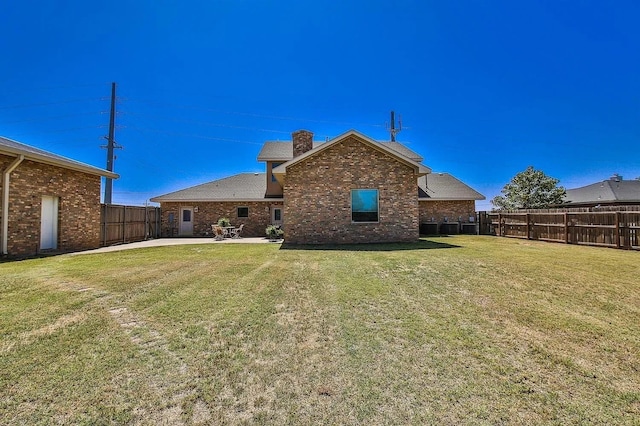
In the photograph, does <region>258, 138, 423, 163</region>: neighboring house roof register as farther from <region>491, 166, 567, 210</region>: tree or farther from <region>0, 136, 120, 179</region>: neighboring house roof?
<region>491, 166, 567, 210</region>: tree

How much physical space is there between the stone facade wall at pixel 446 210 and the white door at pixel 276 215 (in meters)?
9.72

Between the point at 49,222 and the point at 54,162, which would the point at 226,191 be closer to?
the point at 49,222

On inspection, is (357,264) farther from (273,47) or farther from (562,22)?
(562,22)

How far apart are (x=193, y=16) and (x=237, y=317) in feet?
45.6

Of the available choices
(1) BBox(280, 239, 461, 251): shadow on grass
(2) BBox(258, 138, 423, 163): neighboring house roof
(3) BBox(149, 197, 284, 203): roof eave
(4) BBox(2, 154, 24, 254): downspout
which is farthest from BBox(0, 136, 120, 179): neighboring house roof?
(2) BBox(258, 138, 423, 163): neighboring house roof

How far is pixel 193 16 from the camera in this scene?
12938 mm

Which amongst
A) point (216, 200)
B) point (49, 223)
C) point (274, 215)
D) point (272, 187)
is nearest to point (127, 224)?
point (49, 223)

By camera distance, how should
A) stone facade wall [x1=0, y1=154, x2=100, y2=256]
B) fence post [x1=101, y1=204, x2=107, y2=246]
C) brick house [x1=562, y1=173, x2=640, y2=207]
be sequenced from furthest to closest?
brick house [x1=562, y1=173, x2=640, y2=207] < fence post [x1=101, y1=204, x2=107, y2=246] < stone facade wall [x1=0, y1=154, x2=100, y2=256]

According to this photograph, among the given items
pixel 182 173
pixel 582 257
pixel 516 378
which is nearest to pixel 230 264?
pixel 516 378

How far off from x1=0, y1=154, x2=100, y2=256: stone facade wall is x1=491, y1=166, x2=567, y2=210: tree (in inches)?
1230

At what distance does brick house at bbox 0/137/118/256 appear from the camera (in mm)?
9523

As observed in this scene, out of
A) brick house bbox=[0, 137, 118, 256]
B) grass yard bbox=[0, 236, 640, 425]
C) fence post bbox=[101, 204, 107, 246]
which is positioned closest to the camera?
grass yard bbox=[0, 236, 640, 425]

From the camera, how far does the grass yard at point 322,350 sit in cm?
239

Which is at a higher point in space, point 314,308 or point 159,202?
point 159,202
